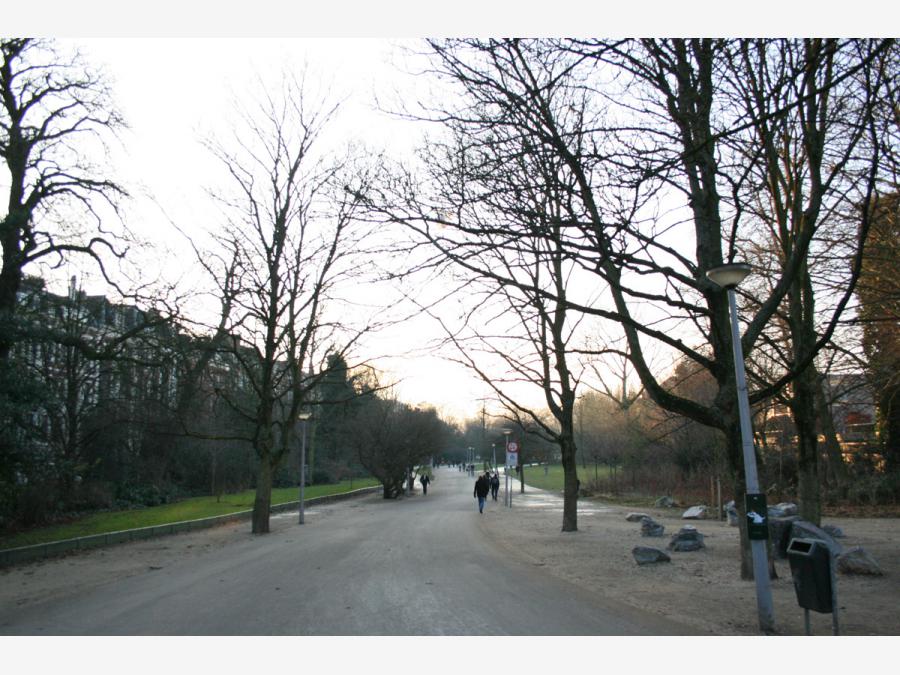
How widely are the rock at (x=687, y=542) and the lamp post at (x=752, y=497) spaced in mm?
5947

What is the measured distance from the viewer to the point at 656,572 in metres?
10.5

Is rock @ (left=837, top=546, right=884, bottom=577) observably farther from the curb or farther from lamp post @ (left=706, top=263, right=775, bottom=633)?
the curb

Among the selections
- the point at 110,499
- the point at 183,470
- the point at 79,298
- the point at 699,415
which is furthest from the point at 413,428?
the point at 699,415

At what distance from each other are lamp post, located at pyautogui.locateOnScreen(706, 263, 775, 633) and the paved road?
923 mm

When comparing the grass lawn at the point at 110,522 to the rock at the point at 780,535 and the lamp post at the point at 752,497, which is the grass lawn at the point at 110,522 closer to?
the lamp post at the point at 752,497

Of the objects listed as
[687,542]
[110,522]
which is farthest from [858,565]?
[110,522]

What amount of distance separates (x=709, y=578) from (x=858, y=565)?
2333 mm

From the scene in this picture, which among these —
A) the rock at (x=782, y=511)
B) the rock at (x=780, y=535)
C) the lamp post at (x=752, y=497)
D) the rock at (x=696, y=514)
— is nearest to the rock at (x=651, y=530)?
the rock at (x=782, y=511)

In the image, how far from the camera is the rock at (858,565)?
9688 millimetres

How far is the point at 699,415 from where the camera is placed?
9867 millimetres

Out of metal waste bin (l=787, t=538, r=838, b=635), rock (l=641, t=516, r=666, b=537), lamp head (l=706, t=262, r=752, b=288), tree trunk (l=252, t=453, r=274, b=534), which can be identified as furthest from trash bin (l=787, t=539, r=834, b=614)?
tree trunk (l=252, t=453, r=274, b=534)

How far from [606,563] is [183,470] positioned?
99.1ft

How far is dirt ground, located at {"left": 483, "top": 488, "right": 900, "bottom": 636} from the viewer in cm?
698

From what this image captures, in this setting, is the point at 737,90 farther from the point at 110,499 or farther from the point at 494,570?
the point at 110,499
